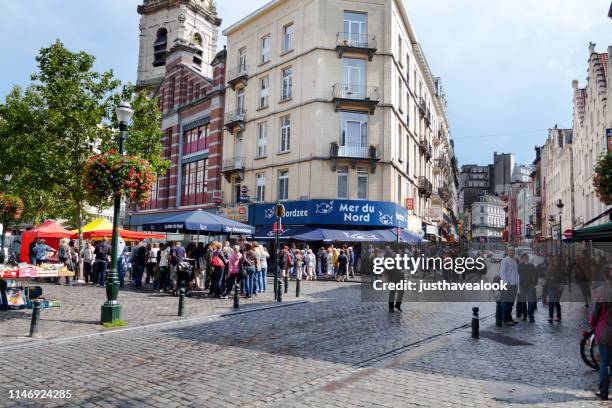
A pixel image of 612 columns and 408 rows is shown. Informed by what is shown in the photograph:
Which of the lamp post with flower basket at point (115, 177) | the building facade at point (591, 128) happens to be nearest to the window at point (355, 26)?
the building facade at point (591, 128)

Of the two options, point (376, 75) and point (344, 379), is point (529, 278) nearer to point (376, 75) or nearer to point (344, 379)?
point (344, 379)

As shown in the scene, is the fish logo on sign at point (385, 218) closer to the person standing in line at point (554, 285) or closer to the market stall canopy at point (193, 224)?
the market stall canopy at point (193, 224)

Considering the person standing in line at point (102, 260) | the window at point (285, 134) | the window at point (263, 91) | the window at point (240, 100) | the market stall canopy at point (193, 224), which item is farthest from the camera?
the window at point (240, 100)

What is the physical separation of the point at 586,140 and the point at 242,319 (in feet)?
117

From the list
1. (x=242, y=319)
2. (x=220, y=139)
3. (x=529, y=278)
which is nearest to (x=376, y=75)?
(x=220, y=139)

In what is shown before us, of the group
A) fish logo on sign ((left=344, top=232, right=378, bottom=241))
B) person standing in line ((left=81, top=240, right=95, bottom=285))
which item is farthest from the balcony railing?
person standing in line ((left=81, top=240, right=95, bottom=285))

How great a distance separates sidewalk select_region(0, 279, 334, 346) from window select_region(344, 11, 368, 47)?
17.8m

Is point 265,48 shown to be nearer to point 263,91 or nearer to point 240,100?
point 263,91

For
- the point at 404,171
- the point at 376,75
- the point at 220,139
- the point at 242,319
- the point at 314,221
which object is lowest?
the point at 242,319

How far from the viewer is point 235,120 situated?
1227 inches

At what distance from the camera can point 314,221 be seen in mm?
26484

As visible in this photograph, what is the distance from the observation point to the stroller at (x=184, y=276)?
47.1 ft

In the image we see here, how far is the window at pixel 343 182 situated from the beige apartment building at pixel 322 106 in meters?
0.06

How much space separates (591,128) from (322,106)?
21797mm
